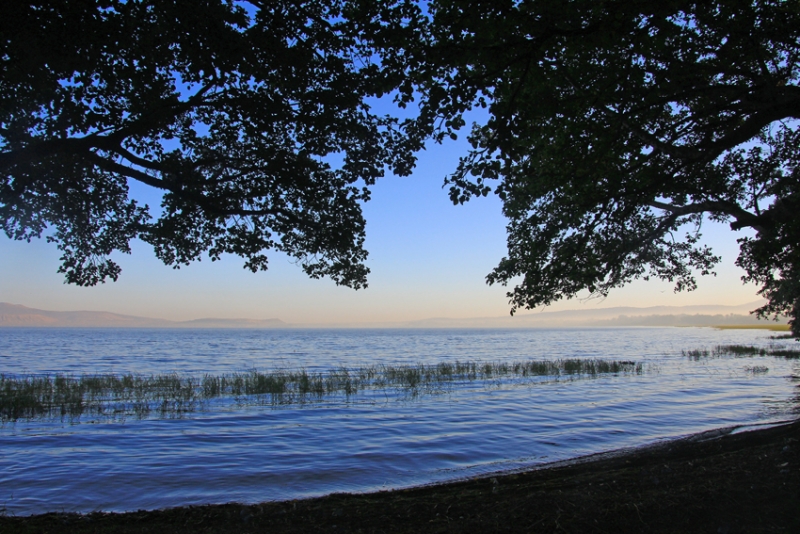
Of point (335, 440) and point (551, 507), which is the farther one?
point (335, 440)

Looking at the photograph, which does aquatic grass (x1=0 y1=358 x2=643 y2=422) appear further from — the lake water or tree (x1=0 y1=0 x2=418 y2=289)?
tree (x1=0 y1=0 x2=418 y2=289)

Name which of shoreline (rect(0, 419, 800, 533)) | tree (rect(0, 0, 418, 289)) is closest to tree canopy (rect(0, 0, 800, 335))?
tree (rect(0, 0, 418, 289))

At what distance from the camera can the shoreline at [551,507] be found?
19.3ft

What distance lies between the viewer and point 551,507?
6512 mm

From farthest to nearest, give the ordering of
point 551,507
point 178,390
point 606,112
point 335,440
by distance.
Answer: point 178,390, point 335,440, point 606,112, point 551,507

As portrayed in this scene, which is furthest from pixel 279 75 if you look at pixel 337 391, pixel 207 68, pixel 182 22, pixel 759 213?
pixel 337 391

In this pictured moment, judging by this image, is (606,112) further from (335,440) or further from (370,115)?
(335,440)

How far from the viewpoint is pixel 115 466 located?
11.2 m

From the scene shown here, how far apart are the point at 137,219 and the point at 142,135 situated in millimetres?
2774

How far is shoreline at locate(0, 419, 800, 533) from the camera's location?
5.88 metres

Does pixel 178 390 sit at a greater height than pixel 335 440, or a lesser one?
lesser

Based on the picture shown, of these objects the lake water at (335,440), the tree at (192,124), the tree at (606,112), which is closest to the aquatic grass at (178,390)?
the lake water at (335,440)

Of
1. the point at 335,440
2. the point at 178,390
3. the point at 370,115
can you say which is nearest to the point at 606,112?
the point at 370,115

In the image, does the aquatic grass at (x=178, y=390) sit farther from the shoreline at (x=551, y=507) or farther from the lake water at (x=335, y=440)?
the shoreline at (x=551, y=507)
